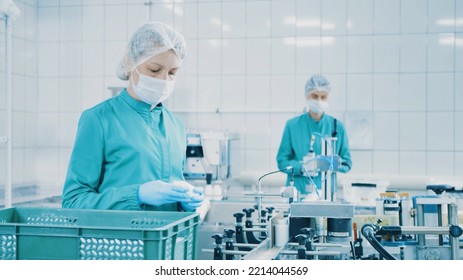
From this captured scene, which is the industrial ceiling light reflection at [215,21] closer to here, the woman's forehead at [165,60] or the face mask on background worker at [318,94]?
the face mask on background worker at [318,94]

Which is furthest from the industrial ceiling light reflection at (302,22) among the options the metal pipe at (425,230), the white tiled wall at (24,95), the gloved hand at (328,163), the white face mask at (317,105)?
the metal pipe at (425,230)

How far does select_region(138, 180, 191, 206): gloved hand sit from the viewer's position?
4.05 feet

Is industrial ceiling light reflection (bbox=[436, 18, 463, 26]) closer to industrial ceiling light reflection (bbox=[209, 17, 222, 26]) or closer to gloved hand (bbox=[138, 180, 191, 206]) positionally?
industrial ceiling light reflection (bbox=[209, 17, 222, 26])

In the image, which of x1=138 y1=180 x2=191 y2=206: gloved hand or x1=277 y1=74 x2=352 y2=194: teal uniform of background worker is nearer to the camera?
x1=138 y1=180 x2=191 y2=206: gloved hand

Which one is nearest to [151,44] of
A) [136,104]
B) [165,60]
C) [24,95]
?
[165,60]

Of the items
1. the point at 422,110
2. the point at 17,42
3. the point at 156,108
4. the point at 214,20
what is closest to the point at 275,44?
the point at 214,20

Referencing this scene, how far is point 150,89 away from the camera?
1.47 m

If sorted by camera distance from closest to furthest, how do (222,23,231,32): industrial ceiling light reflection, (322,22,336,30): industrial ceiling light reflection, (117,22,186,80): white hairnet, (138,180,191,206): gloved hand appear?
(138,180,191,206): gloved hand
(117,22,186,80): white hairnet
(322,22,336,30): industrial ceiling light reflection
(222,23,231,32): industrial ceiling light reflection

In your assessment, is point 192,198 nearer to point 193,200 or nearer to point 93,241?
point 193,200

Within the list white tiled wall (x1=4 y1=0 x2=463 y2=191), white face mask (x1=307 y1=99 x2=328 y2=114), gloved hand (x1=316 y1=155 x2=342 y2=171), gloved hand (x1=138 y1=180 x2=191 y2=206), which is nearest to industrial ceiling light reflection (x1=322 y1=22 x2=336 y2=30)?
white tiled wall (x1=4 y1=0 x2=463 y2=191)

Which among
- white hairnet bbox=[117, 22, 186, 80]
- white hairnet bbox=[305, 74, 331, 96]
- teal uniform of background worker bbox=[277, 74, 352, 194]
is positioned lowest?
teal uniform of background worker bbox=[277, 74, 352, 194]

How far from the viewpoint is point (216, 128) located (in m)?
3.77

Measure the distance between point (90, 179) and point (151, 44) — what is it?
16.7 inches
